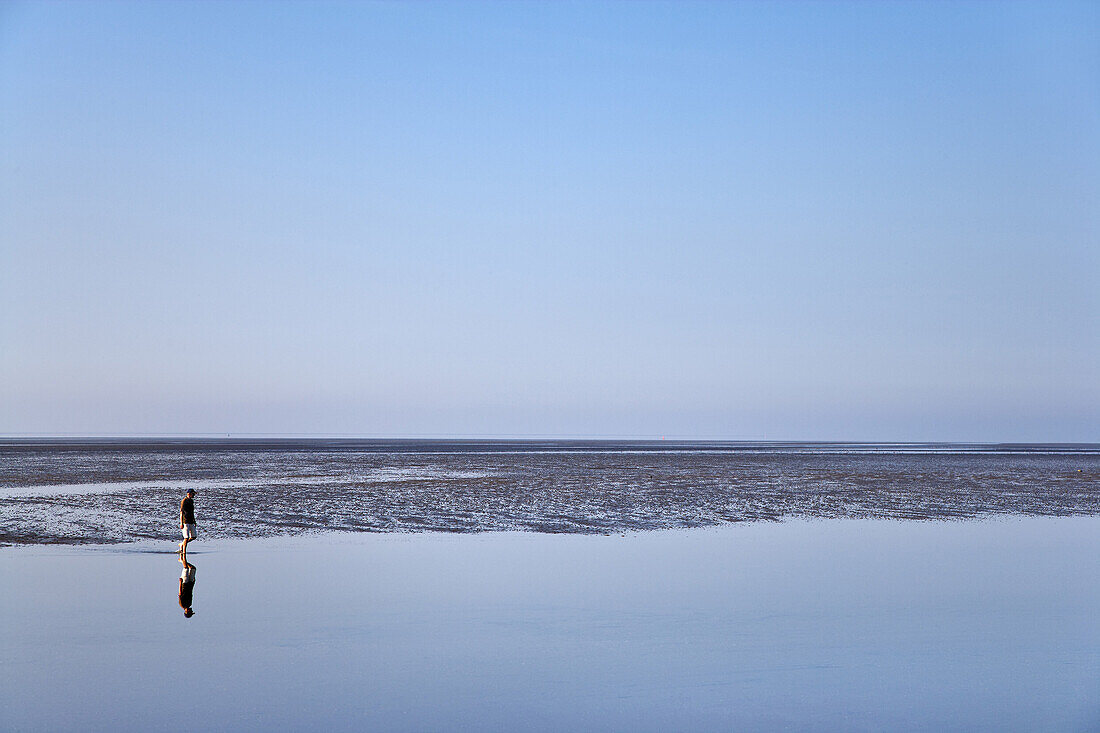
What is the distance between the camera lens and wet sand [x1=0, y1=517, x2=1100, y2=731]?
369 inches

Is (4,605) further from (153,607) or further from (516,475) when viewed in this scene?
(516,475)

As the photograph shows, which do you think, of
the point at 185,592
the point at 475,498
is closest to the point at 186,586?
the point at 185,592

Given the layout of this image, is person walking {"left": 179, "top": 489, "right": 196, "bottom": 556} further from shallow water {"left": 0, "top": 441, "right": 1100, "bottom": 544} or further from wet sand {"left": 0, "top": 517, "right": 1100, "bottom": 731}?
shallow water {"left": 0, "top": 441, "right": 1100, "bottom": 544}

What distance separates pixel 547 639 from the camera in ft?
40.6

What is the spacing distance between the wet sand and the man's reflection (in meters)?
0.16

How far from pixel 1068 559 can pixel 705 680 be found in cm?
1389

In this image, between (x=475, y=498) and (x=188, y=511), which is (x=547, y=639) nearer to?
(x=188, y=511)

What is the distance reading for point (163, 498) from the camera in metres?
33.9

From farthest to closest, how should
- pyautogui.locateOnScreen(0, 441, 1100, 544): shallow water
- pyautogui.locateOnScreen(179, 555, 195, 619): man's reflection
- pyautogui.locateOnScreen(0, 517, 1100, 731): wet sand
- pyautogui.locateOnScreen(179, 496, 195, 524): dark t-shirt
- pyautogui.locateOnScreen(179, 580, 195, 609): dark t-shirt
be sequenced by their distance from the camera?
pyautogui.locateOnScreen(0, 441, 1100, 544): shallow water < pyautogui.locateOnScreen(179, 496, 195, 524): dark t-shirt < pyautogui.locateOnScreen(179, 580, 195, 609): dark t-shirt < pyautogui.locateOnScreen(179, 555, 195, 619): man's reflection < pyautogui.locateOnScreen(0, 517, 1100, 731): wet sand

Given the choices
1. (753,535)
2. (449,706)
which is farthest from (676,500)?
(449,706)

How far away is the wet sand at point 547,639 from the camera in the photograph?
30.8 feet

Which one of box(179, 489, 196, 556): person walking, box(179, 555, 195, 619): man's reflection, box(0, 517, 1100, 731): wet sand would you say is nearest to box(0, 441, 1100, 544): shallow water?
box(179, 489, 196, 556): person walking

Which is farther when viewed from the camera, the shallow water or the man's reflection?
the shallow water

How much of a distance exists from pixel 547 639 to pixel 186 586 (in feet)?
22.9
